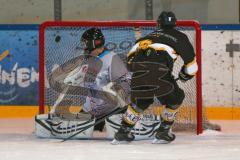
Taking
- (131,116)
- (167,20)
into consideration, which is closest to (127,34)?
(167,20)

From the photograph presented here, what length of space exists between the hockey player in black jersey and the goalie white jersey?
306 millimetres

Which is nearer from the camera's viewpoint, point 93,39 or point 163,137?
point 163,137

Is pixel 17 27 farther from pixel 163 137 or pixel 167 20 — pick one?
pixel 163 137

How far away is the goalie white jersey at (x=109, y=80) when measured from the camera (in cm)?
554

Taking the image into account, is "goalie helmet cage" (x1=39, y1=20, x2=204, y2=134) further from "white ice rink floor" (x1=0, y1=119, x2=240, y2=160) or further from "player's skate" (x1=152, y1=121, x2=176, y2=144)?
"player's skate" (x1=152, y1=121, x2=176, y2=144)

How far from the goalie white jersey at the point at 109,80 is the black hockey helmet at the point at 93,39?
3.7 inches

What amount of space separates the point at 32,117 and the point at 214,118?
1.83 metres

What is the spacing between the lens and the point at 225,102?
679cm

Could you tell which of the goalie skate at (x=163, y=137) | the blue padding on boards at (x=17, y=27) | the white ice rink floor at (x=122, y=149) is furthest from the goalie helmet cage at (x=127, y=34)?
the blue padding on boards at (x=17, y=27)

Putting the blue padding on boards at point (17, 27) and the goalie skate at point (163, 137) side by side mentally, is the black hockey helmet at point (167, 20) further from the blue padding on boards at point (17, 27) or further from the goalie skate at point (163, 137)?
the blue padding on boards at point (17, 27)

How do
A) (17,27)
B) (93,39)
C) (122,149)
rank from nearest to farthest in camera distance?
(122,149) < (93,39) < (17,27)

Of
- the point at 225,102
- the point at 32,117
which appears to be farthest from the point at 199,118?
the point at 32,117

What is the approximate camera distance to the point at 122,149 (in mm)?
4988

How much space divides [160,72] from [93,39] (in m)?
0.70
